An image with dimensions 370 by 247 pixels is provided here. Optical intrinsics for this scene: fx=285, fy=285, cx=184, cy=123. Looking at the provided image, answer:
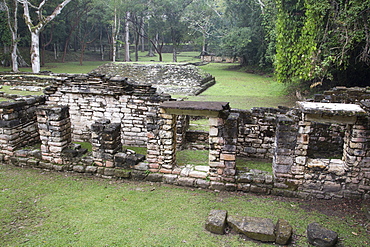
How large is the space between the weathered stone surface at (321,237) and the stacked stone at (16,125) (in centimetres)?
789

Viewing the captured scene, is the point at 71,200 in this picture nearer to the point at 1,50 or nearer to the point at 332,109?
the point at 332,109

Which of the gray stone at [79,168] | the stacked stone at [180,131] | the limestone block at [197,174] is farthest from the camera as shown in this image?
the stacked stone at [180,131]

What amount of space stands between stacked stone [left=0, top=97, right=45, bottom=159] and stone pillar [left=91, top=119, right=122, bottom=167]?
261cm

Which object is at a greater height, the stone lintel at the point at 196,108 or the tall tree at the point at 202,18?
the tall tree at the point at 202,18

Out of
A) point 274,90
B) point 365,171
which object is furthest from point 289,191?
point 274,90

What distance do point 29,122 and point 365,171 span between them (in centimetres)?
919

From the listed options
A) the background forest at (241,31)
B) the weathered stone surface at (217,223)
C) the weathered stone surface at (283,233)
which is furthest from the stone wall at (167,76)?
the weathered stone surface at (283,233)

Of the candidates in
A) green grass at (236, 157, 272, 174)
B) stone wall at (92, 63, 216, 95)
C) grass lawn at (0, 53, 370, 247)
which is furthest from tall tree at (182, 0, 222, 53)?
grass lawn at (0, 53, 370, 247)

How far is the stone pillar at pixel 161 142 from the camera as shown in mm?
6934

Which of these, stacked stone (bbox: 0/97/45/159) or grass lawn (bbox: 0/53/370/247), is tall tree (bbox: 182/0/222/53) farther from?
grass lawn (bbox: 0/53/370/247)

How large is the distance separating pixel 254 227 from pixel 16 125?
281 inches

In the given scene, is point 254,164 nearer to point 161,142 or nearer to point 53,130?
point 161,142

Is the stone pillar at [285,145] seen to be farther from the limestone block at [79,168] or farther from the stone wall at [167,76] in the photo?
the stone wall at [167,76]

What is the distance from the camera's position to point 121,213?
5.71 m
